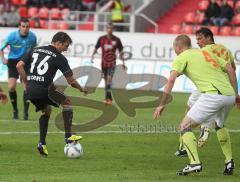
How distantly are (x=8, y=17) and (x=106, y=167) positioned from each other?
21.5m

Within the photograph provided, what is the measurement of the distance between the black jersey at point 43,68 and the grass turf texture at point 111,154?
105cm

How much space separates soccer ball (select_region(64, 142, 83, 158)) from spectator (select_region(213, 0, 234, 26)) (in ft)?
61.4

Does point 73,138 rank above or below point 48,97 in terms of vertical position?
below

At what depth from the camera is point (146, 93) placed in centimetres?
2541

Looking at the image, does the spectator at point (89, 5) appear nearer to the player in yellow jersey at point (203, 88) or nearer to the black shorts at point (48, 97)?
the black shorts at point (48, 97)

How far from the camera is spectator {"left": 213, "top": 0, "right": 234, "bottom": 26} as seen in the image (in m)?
30.7

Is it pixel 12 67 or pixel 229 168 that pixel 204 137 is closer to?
pixel 229 168

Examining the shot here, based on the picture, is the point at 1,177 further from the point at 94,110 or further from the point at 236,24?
the point at 236,24

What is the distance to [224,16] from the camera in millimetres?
30953

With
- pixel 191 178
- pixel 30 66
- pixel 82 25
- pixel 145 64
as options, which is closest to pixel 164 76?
pixel 145 64

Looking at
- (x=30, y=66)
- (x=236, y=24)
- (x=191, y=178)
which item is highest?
(x=236, y=24)

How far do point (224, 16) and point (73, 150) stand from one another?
19.1 meters

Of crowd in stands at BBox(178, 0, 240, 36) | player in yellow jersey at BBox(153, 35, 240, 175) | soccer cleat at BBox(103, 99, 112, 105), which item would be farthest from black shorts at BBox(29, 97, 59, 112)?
crowd in stands at BBox(178, 0, 240, 36)

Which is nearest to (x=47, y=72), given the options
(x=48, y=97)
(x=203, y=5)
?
(x=48, y=97)
